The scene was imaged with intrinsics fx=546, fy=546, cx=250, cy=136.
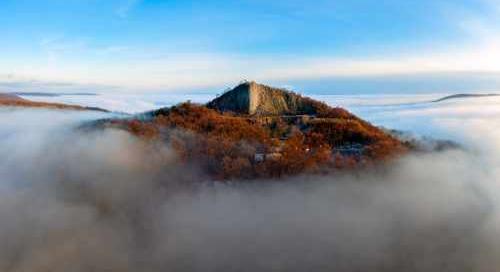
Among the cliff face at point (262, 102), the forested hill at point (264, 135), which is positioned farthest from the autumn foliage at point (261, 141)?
the cliff face at point (262, 102)

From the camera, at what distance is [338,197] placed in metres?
74.2

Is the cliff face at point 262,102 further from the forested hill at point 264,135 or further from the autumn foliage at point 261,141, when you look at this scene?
the autumn foliage at point 261,141

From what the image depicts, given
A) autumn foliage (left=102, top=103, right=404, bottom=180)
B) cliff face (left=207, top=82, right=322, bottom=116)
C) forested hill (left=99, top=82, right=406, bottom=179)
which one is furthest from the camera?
cliff face (left=207, top=82, right=322, bottom=116)

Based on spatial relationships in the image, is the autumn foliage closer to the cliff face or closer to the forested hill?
the forested hill

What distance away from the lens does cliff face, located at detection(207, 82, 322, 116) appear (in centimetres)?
5869

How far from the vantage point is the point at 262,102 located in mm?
59312

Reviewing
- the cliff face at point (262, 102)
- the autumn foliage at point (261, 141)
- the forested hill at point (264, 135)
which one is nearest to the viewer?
the autumn foliage at point (261, 141)

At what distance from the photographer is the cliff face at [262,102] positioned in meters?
58.7

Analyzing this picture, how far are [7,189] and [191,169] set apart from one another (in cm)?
4886

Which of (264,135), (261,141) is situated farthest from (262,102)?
(261,141)

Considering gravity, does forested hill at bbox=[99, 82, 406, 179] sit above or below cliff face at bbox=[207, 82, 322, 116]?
below

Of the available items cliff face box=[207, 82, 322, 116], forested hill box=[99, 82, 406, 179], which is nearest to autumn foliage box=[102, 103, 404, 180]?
forested hill box=[99, 82, 406, 179]

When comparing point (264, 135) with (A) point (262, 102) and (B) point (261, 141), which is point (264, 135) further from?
(A) point (262, 102)

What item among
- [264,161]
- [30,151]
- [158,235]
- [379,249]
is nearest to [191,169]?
[264,161]
